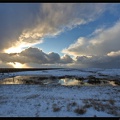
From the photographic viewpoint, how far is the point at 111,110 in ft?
45.4

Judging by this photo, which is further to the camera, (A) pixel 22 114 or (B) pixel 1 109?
(B) pixel 1 109

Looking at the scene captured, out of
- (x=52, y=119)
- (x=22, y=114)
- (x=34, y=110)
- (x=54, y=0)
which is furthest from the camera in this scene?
(x=34, y=110)

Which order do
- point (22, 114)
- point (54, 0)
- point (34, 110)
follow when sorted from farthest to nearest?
1. point (34, 110)
2. point (22, 114)
3. point (54, 0)

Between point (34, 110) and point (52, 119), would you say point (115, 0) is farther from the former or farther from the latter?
point (34, 110)

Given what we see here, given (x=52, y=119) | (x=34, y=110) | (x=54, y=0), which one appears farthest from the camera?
(x=34, y=110)

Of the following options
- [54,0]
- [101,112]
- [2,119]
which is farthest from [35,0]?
[101,112]

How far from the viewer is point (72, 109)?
14.0 m

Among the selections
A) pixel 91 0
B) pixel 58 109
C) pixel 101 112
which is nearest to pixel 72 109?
pixel 58 109

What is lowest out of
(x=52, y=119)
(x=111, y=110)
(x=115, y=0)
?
(x=111, y=110)

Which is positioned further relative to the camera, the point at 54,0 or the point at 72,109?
the point at 72,109

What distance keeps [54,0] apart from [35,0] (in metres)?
0.43

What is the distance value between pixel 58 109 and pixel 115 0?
9.86 metres

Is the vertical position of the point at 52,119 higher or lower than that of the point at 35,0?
lower

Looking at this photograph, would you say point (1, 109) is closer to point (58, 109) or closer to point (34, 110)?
point (34, 110)
